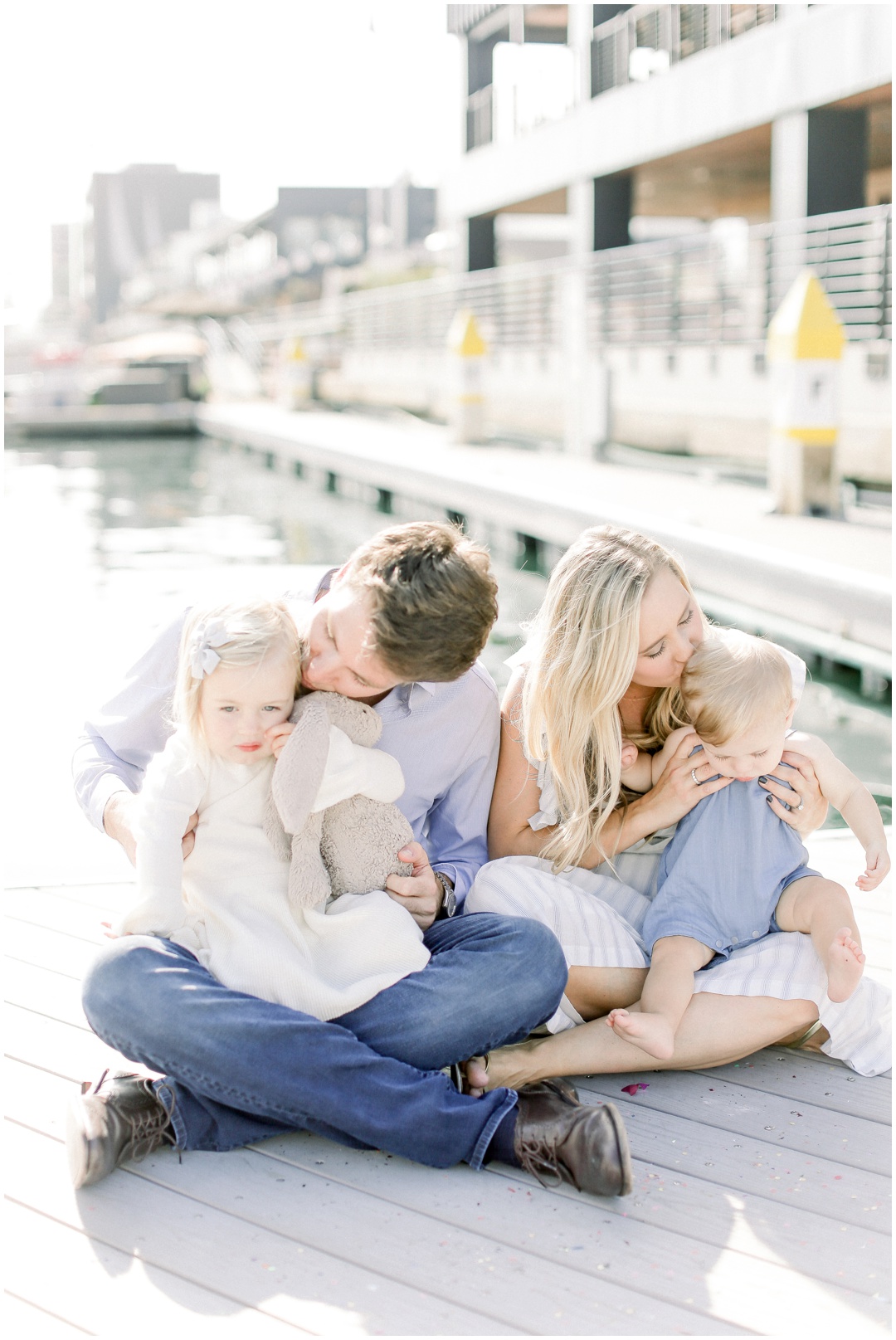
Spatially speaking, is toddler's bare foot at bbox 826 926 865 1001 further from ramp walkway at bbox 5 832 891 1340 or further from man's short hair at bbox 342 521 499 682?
man's short hair at bbox 342 521 499 682

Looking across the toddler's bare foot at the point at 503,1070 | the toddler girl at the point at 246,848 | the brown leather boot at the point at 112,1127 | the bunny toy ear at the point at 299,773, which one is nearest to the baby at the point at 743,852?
the toddler's bare foot at the point at 503,1070

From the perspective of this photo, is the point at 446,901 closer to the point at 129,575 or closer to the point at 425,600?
the point at 425,600

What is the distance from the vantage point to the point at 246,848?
1878 mm

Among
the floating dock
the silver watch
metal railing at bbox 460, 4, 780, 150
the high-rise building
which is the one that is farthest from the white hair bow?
the high-rise building

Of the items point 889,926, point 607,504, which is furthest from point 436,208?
point 889,926

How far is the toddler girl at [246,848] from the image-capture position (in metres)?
1.80

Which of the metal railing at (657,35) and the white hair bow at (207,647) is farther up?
the metal railing at (657,35)

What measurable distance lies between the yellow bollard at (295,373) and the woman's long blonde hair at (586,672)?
18125 mm

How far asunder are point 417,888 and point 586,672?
392 millimetres

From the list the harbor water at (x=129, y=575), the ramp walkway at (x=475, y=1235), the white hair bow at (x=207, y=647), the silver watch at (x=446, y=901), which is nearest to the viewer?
the ramp walkway at (x=475, y=1235)

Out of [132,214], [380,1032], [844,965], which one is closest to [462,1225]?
[380,1032]

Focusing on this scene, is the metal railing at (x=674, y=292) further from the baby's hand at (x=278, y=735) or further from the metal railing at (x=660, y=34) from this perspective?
the baby's hand at (x=278, y=735)

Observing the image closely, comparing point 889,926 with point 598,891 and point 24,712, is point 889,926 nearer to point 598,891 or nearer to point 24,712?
point 598,891

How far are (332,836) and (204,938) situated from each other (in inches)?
8.7
